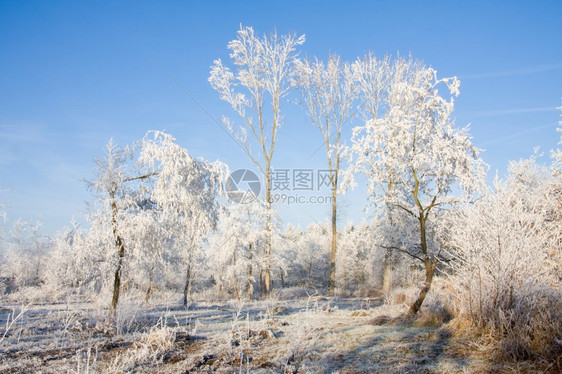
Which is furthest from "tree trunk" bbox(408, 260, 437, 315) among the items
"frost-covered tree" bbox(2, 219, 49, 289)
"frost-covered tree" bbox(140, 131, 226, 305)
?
"frost-covered tree" bbox(2, 219, 49, 289)

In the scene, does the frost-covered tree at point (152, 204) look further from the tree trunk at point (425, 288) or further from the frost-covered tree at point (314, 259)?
the frost-covered tree at point (314, 259)

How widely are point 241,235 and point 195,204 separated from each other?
1127cm

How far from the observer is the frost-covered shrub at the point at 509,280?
3.91 m

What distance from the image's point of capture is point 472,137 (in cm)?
776

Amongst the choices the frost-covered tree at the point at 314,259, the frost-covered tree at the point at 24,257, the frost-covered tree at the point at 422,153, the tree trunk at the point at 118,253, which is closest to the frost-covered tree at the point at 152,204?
the tree trunk at the point at 118,253

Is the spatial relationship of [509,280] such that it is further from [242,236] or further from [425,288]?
[242,236]

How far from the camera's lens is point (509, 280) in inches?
190

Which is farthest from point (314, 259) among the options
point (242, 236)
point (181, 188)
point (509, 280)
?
point (509, 280)

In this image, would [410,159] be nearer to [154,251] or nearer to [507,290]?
[507,290]

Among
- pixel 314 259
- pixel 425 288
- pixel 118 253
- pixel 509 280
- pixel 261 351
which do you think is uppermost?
pixel 118 253

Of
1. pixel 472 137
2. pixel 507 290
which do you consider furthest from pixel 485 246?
pixel 472 137

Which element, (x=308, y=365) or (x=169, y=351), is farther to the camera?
(x=169, y=351)

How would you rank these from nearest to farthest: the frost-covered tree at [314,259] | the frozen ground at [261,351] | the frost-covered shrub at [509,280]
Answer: the frost-covered shrub at [509,280], the frozen ground at [261,351], the frost-covered tree at [314,259]

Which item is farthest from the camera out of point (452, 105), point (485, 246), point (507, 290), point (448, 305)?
point (452, 105)
